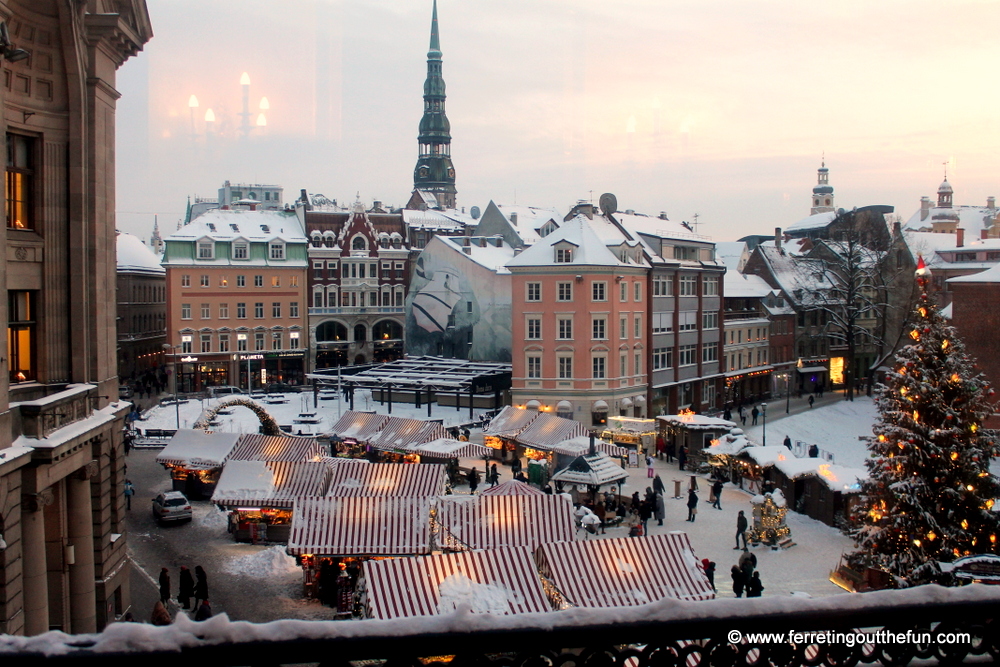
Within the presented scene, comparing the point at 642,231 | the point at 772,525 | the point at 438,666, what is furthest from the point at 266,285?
the point at 438,666

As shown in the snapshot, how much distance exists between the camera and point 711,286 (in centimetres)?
5450

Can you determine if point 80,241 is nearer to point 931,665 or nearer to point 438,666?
point 438,666

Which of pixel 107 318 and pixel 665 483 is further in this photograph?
pixel 665 483

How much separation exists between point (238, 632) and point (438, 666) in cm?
140

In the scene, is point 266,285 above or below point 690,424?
above

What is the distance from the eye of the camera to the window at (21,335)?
44.9 feet

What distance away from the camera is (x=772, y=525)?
78.3ft

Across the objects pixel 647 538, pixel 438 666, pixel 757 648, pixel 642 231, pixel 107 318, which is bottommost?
pixel 647 538

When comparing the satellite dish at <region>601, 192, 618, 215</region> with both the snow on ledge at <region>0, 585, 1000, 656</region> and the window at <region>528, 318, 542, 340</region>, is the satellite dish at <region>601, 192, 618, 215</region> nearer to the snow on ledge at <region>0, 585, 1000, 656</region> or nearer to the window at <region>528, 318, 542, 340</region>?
the window at <region>528, 318, 542, 340</region>

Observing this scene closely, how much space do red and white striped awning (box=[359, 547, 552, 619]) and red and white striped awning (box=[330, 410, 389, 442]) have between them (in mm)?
18483

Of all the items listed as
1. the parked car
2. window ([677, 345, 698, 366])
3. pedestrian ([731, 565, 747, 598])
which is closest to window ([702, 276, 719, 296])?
window ([677, 345, 698, 366])

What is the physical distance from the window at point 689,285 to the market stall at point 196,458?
2982 cm

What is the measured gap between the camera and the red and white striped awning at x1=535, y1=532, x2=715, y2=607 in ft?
49.8

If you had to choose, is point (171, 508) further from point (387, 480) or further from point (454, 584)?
point (454, 584)
